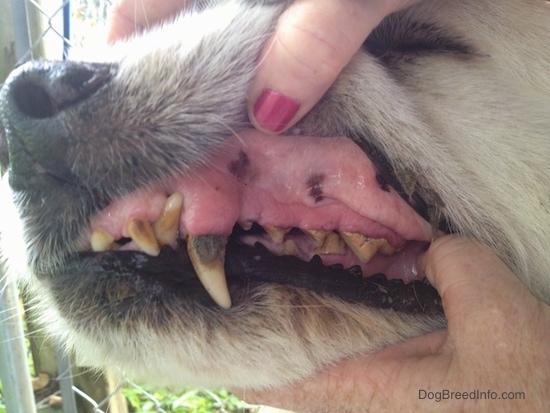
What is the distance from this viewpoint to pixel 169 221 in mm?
1217

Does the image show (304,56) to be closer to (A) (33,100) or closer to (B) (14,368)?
(A) (33,100)

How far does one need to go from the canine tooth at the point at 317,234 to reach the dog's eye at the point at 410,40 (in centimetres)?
47

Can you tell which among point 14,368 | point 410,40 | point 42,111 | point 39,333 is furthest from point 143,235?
point 14,368

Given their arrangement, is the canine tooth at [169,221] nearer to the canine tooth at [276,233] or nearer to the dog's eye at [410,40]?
the canine tooth at [276,233]

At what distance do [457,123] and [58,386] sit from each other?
2.85 meters

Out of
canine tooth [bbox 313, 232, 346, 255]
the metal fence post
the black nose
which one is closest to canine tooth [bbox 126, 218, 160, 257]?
the black nose

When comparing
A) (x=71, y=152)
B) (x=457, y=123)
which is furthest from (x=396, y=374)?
(x=71, y=152)

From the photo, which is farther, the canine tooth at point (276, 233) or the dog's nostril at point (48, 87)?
the canine tooth at point (276, 233)

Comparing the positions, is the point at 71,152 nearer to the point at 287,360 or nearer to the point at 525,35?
the point at 287,360

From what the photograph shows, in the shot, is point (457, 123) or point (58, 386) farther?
point (58, 386)

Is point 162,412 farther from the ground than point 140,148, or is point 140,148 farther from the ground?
point 140,148

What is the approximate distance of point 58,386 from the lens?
3.33 m

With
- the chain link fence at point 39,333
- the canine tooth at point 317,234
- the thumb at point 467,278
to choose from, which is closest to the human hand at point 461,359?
the thumb at point 467,278

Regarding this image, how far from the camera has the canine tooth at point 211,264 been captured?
1.17m
